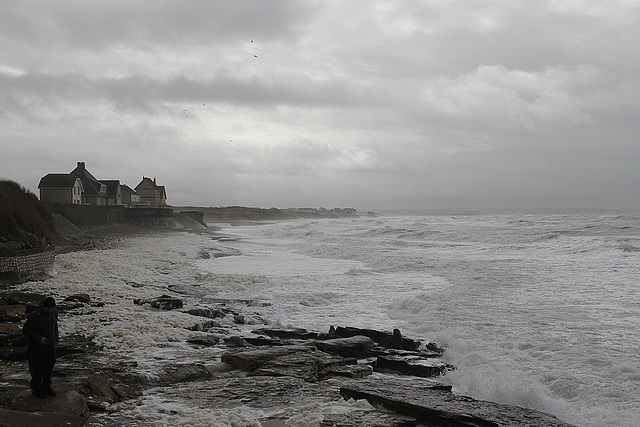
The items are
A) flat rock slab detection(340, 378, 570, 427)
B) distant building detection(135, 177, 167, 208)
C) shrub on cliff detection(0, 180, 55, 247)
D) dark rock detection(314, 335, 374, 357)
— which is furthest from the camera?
distant building detection(135, 177, 167, 208)

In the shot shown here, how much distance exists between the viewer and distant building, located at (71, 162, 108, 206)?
59.4 m

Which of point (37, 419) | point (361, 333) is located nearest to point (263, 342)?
point (361, 333)

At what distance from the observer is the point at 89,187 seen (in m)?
59.9

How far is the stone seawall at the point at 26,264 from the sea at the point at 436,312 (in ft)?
2.42

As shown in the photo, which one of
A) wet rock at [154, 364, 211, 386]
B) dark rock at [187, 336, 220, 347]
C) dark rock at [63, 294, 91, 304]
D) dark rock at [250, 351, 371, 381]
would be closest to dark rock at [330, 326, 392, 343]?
dark rock at [250, 351, 371, 381]

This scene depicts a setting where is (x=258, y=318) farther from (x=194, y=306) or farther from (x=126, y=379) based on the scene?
(x=126, y=379)

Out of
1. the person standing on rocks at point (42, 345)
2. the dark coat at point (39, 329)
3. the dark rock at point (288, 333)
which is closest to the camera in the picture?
the person standing on rocks at point (42, 345)

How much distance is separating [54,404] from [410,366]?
5.43 metres

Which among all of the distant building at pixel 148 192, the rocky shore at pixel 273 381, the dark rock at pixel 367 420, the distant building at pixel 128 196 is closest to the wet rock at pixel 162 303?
the rocky shore at pixel 273 381

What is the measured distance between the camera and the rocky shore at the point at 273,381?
5836 mm

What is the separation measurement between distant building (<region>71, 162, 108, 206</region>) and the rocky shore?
5320 cm

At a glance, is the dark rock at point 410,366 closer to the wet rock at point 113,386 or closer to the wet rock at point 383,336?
the wet rock at point 383,336

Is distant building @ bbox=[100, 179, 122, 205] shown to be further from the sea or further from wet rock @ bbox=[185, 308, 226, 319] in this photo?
wet rock @ bbox=[185, 308, 226, 319]

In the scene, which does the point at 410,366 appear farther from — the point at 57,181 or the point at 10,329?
the point at 57,181
